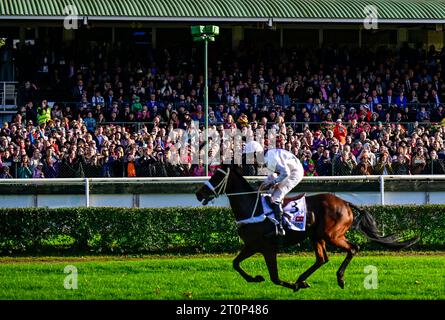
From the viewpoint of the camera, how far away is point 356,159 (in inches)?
830

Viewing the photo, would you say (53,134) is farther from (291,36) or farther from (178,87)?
(291,36)

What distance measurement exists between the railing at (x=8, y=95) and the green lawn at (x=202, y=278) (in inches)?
380

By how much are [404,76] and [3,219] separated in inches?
533

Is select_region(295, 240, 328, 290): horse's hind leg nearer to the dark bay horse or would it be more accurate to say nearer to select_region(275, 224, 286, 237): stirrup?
the dark bay horse

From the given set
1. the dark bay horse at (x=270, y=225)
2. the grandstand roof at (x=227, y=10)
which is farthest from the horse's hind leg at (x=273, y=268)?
the grandstand roof at (x=227, y=10)

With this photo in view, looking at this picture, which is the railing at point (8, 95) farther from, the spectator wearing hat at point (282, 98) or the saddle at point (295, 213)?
the saddle at point (295, 213)

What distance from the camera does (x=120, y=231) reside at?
16891mm

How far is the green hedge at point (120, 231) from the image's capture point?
16797mm

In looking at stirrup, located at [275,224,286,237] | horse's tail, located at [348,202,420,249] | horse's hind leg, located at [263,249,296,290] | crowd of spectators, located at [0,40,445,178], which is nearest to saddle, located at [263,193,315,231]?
stirrup, located at [275,224,286,237]

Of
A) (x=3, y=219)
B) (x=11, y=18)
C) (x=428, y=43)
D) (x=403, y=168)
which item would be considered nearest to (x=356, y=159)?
(x=403, y=168)

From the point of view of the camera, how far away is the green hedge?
16.8 metres

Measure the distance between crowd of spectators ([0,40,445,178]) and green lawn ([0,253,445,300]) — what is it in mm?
4069

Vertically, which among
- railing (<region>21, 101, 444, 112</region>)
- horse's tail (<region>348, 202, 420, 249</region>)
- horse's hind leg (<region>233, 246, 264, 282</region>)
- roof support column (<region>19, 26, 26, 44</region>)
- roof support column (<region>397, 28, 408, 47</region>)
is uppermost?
roof support column (<region>397, 28, 408, 47</region>)

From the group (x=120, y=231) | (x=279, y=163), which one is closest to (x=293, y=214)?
(x=279, y=163)
